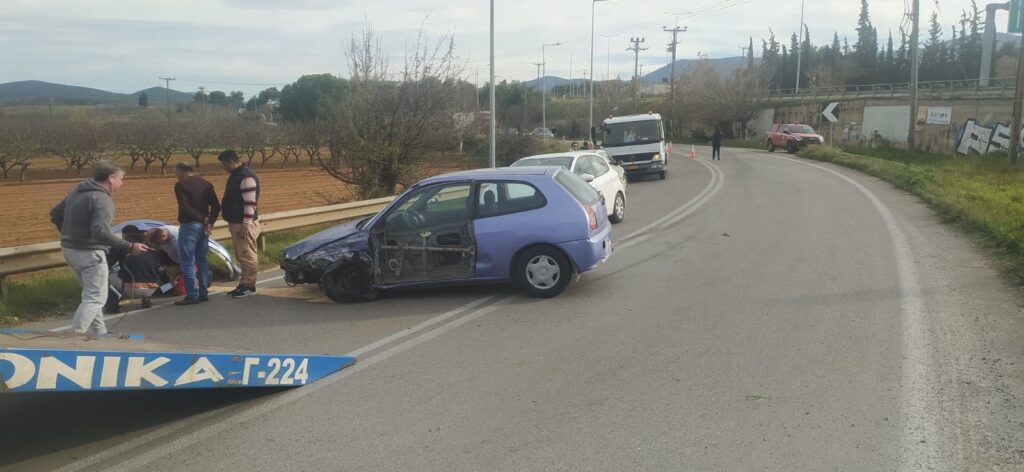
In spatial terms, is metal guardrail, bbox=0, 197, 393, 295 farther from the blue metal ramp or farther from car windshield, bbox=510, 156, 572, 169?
the blue metal ramp

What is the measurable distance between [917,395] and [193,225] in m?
7.40

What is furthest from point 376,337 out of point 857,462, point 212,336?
point 857,462

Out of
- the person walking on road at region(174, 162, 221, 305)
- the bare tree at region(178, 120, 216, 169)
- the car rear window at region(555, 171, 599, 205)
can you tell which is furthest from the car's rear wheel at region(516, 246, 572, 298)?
the bare tree at region(178, 120, 216, 169)

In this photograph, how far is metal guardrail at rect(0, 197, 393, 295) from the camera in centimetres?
894

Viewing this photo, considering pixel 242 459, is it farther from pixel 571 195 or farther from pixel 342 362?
pixel 571 195

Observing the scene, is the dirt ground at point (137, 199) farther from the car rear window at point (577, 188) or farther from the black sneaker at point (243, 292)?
the car rear window at point (577, 188)

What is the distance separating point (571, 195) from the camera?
8.58m

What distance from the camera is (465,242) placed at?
8.40m

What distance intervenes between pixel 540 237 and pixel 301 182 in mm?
37229

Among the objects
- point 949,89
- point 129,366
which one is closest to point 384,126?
point 129,366

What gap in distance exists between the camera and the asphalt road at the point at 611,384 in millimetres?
4387

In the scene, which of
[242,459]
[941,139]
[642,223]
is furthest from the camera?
[941,139]

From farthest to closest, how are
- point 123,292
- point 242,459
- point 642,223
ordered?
point 642,223, point 123,292, point 242,459

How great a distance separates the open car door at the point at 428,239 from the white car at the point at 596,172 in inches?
264
